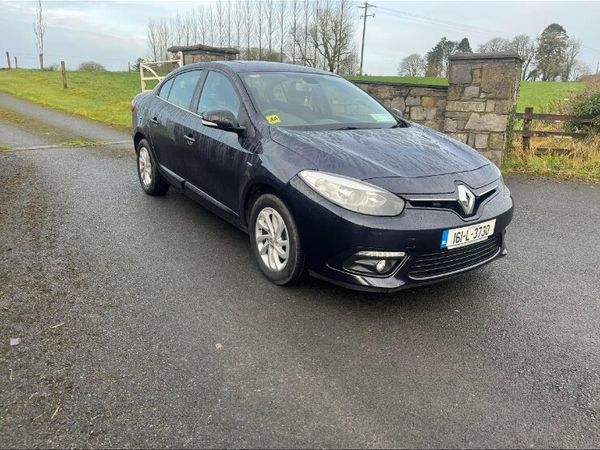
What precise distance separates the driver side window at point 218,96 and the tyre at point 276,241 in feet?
2.97

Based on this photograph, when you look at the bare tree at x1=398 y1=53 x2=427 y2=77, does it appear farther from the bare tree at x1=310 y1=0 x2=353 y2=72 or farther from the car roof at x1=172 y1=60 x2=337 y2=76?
the car roof at x1=172 y1=60 x2=337 y2=76

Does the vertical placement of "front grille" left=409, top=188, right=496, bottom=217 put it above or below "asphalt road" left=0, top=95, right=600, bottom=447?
above

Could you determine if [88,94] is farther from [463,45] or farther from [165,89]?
[463,45]

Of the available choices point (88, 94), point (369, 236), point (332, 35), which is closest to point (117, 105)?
point (88, 94)

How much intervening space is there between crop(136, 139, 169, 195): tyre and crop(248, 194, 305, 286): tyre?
227 centimetres

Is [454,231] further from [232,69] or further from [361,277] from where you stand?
[232,69]

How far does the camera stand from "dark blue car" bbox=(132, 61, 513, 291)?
2951 mm

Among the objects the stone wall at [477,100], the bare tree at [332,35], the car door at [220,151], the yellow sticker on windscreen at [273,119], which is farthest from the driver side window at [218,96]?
the bare tree at [332,35]

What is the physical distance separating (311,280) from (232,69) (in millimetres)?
2059

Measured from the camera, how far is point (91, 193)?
19.5 ft

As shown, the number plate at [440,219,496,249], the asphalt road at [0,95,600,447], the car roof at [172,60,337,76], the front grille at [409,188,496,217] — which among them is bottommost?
the asphalt road at [0,95,600,447]

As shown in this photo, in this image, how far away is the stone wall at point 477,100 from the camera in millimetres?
7234

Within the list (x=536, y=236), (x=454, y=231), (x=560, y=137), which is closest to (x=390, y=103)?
(x=560, y=137)

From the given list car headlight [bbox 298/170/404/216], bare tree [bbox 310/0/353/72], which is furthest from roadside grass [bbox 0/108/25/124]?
bare tree [bbox 310/0/353/72]
